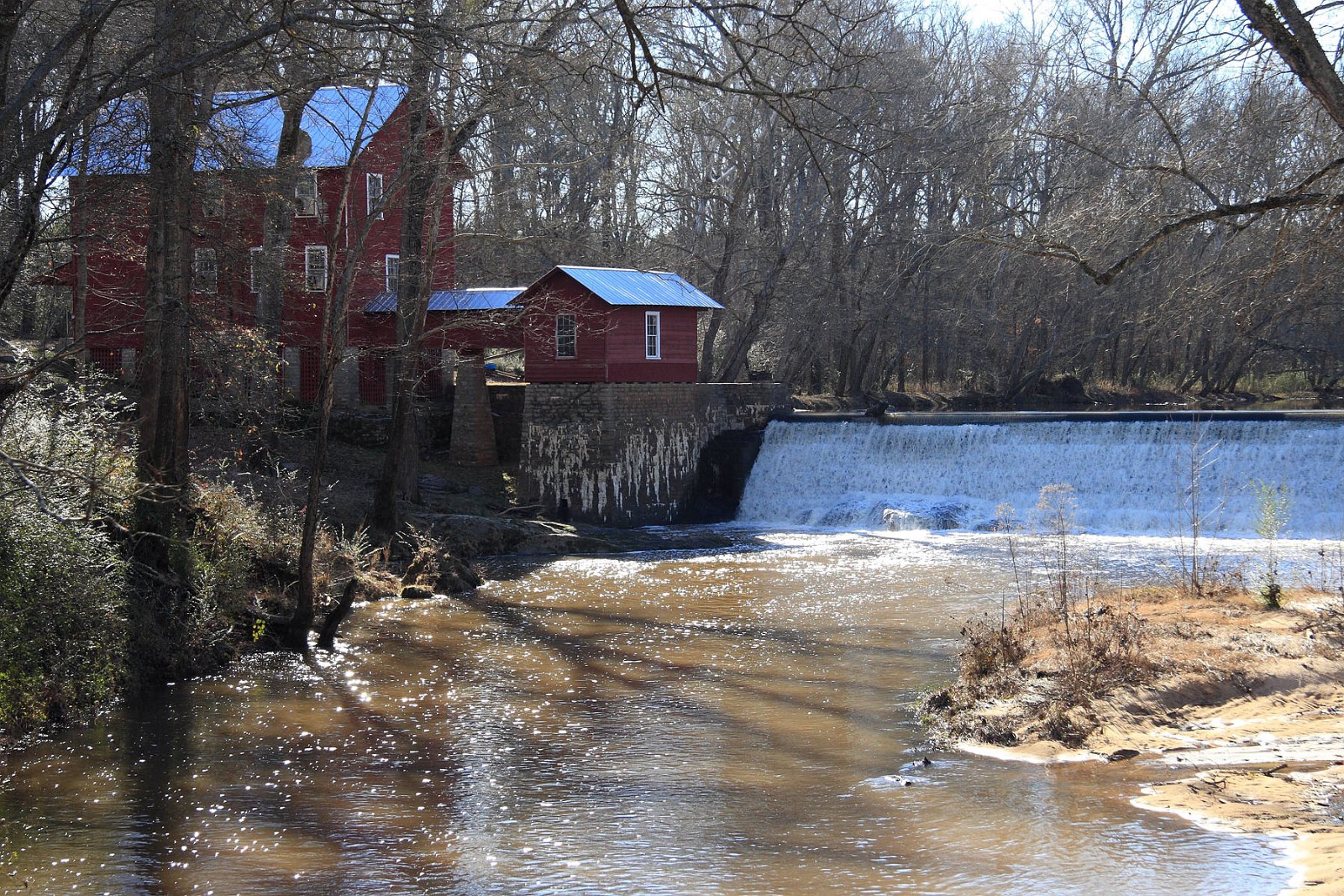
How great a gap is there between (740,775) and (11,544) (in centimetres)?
559

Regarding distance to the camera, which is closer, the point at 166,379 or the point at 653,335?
the point at 166,379

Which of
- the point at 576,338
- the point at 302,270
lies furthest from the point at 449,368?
the point at 576,338

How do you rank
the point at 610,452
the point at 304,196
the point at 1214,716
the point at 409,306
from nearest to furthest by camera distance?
the point at 1214,716
the point at 409,306
the point at 610,452
the point at 304,196

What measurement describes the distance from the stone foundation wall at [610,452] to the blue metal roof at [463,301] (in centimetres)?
229

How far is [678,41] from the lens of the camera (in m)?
6.52

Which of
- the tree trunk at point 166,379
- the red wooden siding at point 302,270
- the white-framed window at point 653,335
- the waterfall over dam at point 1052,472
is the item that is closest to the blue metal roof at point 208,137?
the tree trunk at point 166,379

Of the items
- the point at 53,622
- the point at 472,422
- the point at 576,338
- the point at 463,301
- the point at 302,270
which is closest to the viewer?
the point at 53,622

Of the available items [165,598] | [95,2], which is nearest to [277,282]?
[165,598]

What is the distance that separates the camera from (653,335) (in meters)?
24.7

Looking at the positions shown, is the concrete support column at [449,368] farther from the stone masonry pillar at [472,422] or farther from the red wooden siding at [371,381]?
the red wooden siding at [371,381]

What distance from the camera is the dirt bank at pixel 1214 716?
620cm

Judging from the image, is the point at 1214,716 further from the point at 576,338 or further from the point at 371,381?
the point at 371,381

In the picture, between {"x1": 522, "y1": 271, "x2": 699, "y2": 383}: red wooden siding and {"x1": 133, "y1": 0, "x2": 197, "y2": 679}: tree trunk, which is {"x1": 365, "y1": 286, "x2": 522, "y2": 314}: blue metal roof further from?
{"x1": 133, "y1": 0, "x2": 197, "y2": 679}: tree trunk

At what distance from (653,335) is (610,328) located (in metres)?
1.35
